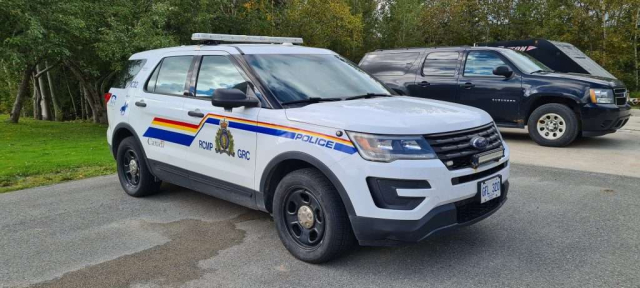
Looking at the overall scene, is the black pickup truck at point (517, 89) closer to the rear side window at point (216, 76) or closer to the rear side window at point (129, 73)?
the rear side window at point (129, 73)

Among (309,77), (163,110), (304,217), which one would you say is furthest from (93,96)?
(304,217)

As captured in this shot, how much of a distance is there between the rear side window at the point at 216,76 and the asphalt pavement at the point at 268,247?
1.33m

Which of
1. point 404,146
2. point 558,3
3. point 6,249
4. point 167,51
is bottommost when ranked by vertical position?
point 6,249

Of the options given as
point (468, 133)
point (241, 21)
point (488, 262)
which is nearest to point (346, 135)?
point (468, 133)

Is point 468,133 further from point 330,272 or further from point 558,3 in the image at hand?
point 558,3

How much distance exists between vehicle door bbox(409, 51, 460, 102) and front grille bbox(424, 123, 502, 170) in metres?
6.34

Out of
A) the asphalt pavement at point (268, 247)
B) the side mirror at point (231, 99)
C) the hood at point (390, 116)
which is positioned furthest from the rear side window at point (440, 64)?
the side mirror at point (231, 99)

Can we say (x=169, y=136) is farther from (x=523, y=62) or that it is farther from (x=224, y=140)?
(x=523, y=62)

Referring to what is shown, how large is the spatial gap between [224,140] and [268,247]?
40.0 inches

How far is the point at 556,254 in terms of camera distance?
12.5ft

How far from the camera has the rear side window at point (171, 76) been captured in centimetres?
498

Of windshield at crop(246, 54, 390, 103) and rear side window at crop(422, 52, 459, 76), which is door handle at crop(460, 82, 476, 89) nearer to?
rear side window at crop(422, 52, 459, 76)

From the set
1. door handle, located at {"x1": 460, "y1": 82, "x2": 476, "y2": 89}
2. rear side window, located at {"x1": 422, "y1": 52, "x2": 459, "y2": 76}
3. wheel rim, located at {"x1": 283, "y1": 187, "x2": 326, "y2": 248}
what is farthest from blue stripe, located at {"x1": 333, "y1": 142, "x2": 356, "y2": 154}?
rear side window, located at {"x1": 422, "y1": 52, "x2": 459, "y2": 76}

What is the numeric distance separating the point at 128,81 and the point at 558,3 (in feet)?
83.4
